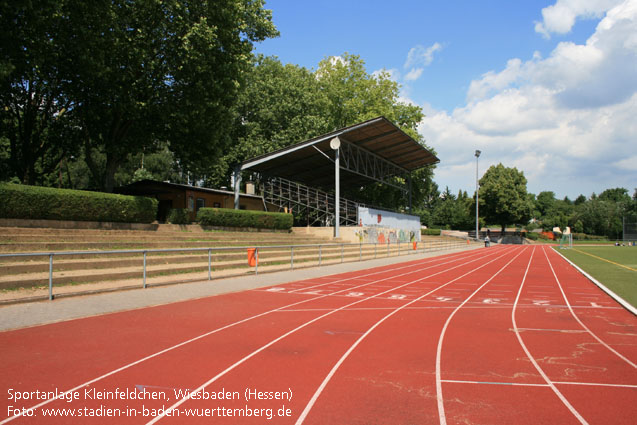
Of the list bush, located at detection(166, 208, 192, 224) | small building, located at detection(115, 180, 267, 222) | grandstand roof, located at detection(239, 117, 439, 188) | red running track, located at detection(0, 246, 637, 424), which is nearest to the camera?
red running track, located at detection(0, 246, 637, 424)

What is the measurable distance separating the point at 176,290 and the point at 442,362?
8035 millimetres

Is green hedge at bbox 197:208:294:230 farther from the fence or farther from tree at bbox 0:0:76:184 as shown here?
tree at bbox 0:0:76:184

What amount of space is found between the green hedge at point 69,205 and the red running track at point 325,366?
28.2ft

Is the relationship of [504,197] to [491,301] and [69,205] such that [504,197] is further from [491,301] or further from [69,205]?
[69,205]

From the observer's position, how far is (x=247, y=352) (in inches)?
217

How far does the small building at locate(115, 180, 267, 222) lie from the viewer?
1125 inches

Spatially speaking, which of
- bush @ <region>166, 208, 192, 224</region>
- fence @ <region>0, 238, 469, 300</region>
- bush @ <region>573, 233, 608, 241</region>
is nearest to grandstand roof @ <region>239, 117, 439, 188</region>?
bush @ <region>166, 208, 192, 224</region>

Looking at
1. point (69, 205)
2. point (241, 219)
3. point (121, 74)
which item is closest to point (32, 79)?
point (121, 74)

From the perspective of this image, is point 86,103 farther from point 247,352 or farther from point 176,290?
point 247,352

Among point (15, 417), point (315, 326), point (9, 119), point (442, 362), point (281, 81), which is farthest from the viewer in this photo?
point (281, 81)

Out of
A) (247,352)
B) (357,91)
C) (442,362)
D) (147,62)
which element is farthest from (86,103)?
(357,91)

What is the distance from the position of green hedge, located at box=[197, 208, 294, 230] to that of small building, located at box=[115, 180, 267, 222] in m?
5.31

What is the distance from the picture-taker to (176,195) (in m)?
29.2

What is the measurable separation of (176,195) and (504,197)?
188ft
